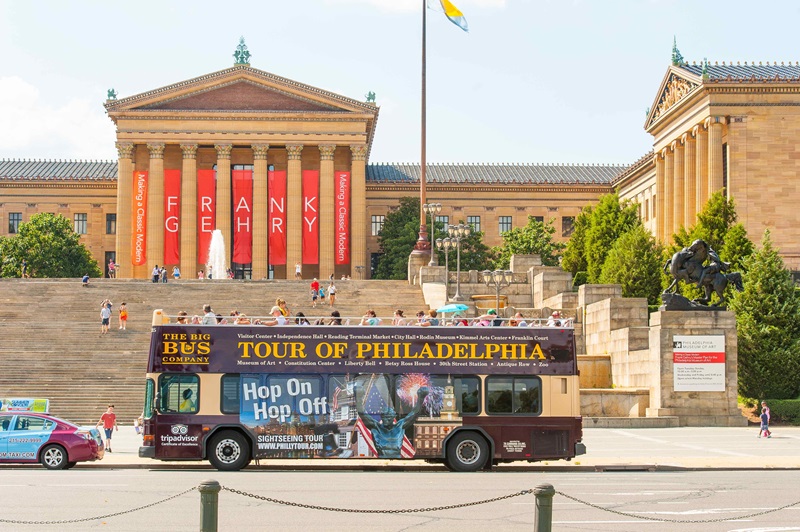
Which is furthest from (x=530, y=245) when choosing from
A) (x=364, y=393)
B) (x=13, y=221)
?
(x=364, y=393)

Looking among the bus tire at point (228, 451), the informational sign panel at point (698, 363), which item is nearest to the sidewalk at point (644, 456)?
the bus tire at point (228, 451)

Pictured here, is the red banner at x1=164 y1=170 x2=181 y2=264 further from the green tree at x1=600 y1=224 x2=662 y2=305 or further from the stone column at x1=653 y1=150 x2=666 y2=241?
the green tree at x1=600 y1=224 x2=662 y2=305

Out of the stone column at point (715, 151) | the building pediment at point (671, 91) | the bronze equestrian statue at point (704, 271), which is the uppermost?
the building pediment at point (671, 91)

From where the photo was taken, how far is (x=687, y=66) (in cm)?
8425

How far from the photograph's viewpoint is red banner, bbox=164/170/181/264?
320 feet

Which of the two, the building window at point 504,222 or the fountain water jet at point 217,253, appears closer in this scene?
the fountain water jet at point 217,253

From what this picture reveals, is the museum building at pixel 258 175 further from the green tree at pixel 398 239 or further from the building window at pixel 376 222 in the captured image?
the building window at pixel 376 222

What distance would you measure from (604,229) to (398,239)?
25.1 m

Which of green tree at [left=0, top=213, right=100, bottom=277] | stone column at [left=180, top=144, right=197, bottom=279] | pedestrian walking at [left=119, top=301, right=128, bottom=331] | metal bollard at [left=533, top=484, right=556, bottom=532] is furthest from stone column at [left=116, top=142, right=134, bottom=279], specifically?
metal bollard at [left=533, top=484, right=556, bottom=532]

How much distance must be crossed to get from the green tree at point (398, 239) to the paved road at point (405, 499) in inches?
2739

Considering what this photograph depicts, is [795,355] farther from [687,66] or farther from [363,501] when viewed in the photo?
[687,66]

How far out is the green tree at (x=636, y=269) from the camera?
62.3 meters

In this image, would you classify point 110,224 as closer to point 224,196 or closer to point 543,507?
point 224,196

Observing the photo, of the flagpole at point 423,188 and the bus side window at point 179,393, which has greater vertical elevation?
the flagpole at point 423,188
